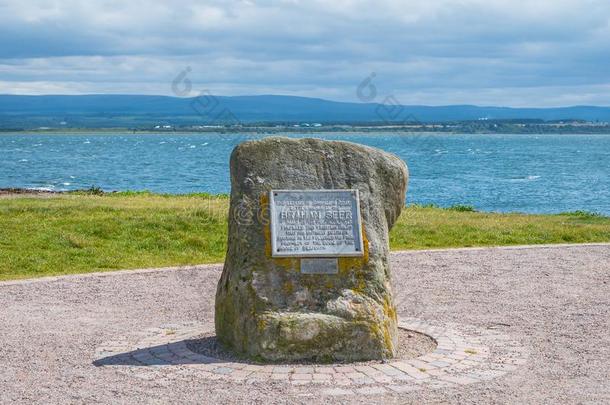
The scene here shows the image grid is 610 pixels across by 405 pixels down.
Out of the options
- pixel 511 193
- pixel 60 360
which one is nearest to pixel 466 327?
pixel 60 360

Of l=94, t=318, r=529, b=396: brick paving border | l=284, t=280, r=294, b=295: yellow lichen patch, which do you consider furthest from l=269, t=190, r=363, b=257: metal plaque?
l=94, t=318, r=529, b=396: brick paving border

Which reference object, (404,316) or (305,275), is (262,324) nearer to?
(305,275)

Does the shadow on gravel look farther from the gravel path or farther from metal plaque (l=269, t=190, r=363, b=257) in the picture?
metal plaque (l=269, t=190, r=363, b=257)

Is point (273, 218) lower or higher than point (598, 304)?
higher

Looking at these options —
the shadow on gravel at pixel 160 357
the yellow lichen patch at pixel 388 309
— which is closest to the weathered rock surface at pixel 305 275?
the yellow lichen patch at pixel 388 309

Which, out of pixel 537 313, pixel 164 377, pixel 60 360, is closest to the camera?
pixel 164 377

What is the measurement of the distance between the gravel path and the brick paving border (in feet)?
0.45

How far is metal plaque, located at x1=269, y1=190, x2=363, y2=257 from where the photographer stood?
8.89m

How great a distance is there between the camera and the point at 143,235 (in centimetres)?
1661

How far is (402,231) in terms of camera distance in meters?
18.6

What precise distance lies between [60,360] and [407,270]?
6942mm

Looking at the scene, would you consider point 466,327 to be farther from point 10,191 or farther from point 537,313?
point 10,191

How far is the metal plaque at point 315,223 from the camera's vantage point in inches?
350

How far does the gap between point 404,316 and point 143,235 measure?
282 inches
